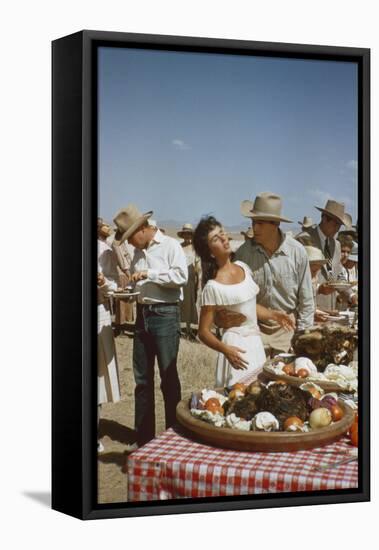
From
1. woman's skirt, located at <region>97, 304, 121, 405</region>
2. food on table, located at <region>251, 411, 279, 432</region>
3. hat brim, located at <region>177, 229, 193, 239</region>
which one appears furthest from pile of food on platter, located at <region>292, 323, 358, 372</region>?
woman's skirt, located at <region>97, 304, 121, 405</region>

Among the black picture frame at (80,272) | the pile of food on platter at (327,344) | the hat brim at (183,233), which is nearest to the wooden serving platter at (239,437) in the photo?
the black picture frame at (80,272)

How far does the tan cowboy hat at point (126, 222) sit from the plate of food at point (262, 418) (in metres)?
1.19

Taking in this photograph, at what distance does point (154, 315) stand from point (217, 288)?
0.49 metres

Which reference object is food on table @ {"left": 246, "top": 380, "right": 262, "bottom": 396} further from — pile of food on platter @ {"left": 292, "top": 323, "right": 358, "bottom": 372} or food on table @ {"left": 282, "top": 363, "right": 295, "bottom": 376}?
pile of food on platter @ {"left": 292, "top": 323, "right": 358, "bottom": 372}

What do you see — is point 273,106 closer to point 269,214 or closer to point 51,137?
point 269,214

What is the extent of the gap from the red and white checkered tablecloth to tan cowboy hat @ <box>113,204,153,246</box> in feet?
4.42

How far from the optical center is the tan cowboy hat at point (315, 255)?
433 inches

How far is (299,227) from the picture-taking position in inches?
432

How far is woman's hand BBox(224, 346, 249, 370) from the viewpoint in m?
10.8

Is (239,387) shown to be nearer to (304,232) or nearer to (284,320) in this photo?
(284,320)

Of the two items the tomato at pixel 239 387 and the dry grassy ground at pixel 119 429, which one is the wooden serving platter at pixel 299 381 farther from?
the dry grassy ground at pixel 119 429

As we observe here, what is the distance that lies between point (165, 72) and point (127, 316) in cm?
162

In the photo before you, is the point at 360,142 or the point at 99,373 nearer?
the point at 99,373

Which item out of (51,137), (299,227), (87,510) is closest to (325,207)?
(299,227)
